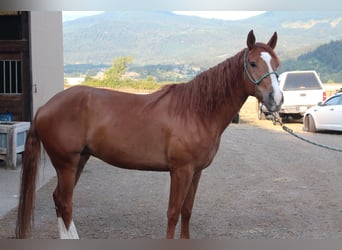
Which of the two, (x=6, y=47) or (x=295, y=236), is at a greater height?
(x=6, y=47)

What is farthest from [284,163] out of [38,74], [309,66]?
[309,66]

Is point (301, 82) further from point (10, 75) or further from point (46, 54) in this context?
point (10, 75)

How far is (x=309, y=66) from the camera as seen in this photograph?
95.7 ft

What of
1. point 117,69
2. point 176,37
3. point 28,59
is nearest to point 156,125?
point 28,59

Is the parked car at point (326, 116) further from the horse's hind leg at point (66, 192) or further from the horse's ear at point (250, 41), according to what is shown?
the horse's hind leg at point (66, 192)

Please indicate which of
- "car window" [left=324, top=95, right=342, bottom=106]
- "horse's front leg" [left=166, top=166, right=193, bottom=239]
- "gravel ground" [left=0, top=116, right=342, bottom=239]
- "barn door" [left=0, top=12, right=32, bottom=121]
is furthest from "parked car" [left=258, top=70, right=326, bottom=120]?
"horse's front leg" [left=166, top=166, right=193, bottom=239]

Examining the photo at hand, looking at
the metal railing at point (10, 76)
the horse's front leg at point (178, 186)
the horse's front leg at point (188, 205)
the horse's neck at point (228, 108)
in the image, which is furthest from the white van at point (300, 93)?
the horse's front leg at point (178, 186)

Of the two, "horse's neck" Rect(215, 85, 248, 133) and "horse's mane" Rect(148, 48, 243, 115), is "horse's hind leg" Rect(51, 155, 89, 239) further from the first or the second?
"horse's neck" Rect(215, 85, 248, 133)

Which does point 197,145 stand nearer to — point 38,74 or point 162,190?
point 162,190

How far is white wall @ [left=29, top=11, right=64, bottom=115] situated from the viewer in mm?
8188

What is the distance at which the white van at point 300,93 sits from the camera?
569 inches

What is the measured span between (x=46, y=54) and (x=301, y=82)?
9.20 meters

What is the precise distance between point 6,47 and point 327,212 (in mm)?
6184

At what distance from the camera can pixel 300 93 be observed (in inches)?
573
